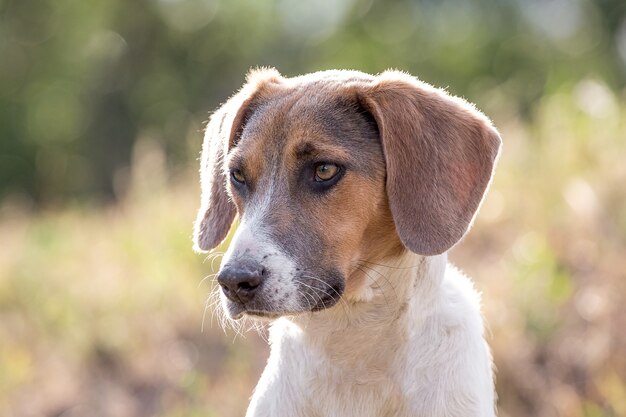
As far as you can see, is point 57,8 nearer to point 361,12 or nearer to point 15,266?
point 361,12

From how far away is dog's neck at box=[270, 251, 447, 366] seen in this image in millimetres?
3643

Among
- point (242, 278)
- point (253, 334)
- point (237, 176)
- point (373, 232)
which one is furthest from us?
point (253, 334)

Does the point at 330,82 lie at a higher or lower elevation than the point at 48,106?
higher

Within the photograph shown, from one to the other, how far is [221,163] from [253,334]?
2.72m

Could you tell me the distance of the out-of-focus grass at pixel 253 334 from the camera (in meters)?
5.70

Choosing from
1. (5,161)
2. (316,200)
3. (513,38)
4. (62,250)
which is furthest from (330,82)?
(5,161)

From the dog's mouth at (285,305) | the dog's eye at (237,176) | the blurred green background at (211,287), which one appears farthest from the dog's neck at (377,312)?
→ the blurred green background at (211,287)

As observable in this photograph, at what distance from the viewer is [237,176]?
3.79m

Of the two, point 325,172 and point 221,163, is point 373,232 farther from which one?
point 221,163

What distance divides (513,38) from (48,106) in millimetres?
15044

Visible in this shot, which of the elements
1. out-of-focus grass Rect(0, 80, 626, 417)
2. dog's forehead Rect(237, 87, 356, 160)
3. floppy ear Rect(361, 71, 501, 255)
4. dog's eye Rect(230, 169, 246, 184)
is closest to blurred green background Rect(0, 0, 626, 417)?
out-of-focus grass Rect(0, 80, 626, 417)

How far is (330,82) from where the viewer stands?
3844 mm

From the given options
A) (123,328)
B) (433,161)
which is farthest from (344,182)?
(123,328)

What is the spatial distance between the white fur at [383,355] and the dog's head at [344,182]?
119 millimetres
